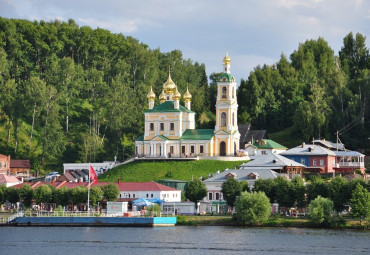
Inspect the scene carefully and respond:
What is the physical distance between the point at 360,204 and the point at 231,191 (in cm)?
1586

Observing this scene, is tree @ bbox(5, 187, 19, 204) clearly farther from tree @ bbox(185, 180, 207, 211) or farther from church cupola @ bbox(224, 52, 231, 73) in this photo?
church cupola @ bbox(224, 52, 231, 73)

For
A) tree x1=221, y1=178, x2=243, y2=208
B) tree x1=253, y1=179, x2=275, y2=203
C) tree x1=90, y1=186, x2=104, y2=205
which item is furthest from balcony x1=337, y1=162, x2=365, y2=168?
tree x1=90, y1=186, x2=104, y2=205

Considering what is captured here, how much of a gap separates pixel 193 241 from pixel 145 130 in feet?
167

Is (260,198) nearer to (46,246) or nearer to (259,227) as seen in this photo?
(259,227)

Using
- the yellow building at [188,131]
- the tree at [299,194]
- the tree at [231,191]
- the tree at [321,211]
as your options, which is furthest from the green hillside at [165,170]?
the tree at [321,211]

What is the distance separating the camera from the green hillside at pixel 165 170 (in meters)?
119

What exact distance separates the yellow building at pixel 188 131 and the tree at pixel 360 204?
36829 mm

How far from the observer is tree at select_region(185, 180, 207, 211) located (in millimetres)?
103312

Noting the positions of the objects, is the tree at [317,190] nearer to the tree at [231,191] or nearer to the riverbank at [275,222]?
the riverbank at [275,222]

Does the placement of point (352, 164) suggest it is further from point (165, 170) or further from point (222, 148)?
point (165, 170)

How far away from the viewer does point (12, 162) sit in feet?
424

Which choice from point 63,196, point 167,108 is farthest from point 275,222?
point 167,108

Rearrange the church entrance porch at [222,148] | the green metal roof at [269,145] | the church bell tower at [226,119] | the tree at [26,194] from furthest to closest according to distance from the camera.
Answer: the green metal roof at [269,145], the church entrance porch at [222,148], the church bell tower at [226,119], the tree at [26,194]

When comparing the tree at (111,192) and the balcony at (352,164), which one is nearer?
the tree at (111,192)
